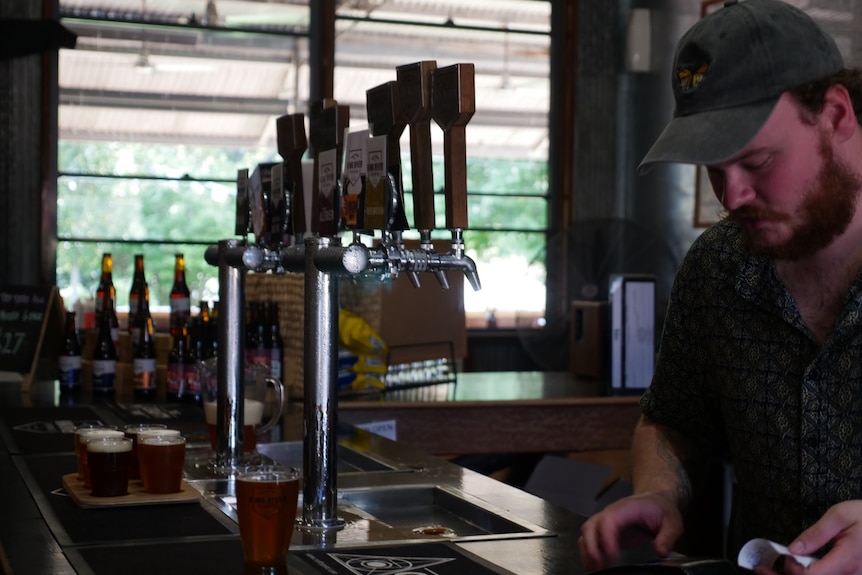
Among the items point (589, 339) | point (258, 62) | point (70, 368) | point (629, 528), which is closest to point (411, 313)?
point (589, 339)

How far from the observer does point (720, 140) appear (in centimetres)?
130

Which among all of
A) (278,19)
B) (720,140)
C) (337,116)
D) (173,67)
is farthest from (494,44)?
(720,140)

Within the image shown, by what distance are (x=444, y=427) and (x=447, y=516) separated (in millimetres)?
1527

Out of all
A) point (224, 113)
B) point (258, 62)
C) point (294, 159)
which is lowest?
point (294, 159)

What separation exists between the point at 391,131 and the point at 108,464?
61 cm

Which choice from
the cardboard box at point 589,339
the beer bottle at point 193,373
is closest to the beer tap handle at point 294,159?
the beer bottle at point 193,373

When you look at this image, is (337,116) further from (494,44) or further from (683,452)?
(494,44)

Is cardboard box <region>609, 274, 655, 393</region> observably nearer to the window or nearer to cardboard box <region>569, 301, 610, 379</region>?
cardboard box <region>569, 301, 610, 379</region>

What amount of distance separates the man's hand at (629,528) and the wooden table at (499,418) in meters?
1.69

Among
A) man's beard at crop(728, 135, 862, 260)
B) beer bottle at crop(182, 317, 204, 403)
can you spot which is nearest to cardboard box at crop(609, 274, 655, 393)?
beer bottle at crop(182, 317, 204, 403)

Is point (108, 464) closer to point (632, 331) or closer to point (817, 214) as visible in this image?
point (817, 214)

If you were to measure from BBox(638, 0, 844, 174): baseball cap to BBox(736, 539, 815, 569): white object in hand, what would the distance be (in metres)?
0.42

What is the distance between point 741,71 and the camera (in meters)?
1.33

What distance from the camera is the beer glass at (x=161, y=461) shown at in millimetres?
1710
